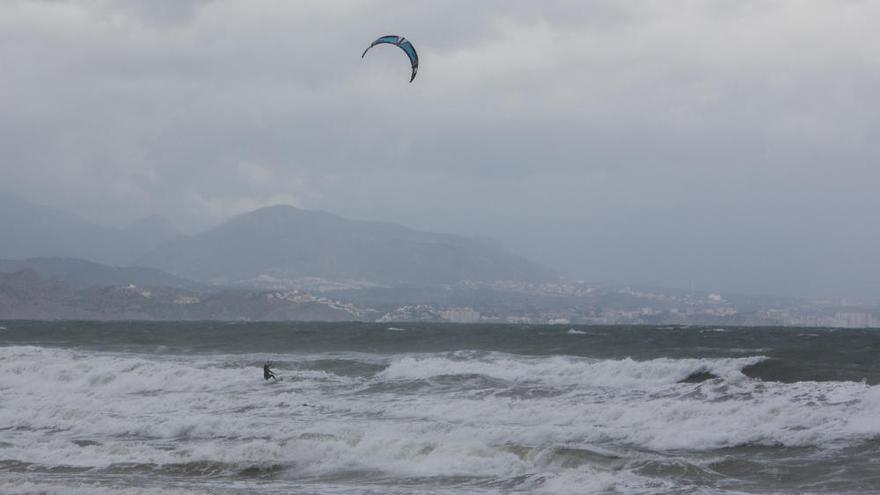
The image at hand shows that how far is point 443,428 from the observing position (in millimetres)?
25719

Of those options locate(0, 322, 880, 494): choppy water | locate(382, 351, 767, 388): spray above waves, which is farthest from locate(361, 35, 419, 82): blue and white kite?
locate(382, 351, 767, 388): spray above waves

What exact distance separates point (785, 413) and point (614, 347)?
30919 mm

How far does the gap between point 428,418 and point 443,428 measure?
96.2 inches

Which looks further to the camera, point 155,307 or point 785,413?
point 155,307

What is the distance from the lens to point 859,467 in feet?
67.3

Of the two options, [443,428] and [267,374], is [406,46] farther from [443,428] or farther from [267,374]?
[267,374]

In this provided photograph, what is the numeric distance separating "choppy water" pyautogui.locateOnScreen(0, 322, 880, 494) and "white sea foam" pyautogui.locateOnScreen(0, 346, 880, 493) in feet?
0.21

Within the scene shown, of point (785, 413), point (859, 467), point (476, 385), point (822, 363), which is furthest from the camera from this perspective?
point (822, 363)

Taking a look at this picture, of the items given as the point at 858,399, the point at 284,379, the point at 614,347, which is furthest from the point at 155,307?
the point at 858,399

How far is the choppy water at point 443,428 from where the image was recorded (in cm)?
2019

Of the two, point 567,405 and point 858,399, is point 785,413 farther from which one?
point 567,405

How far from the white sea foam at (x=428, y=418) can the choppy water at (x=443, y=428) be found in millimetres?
64

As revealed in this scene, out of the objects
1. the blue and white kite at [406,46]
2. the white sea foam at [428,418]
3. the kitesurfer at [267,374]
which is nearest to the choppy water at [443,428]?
the white sea foam at [428,418]

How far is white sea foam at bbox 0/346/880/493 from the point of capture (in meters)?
22.1
